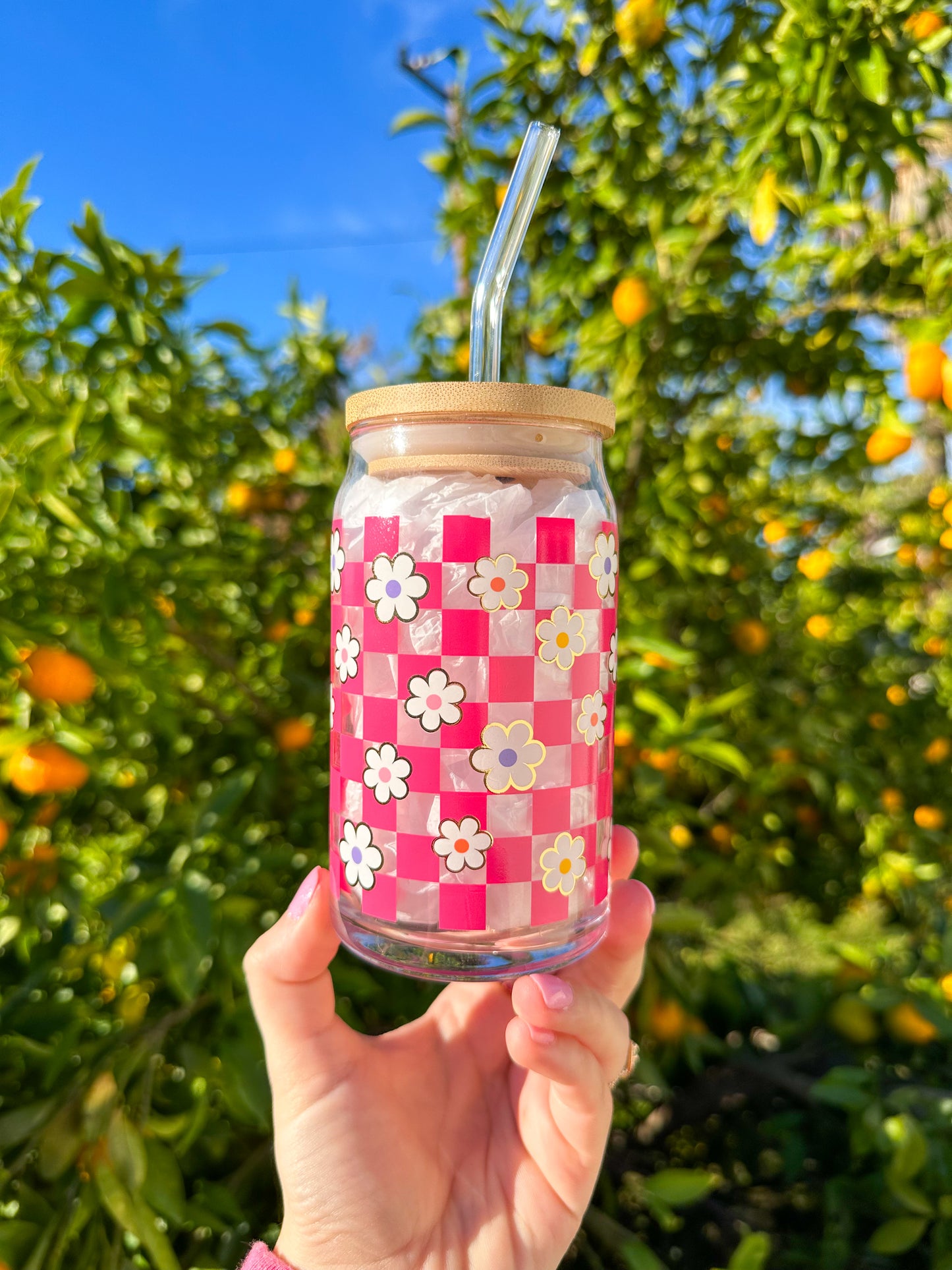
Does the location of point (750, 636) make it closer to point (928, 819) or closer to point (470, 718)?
point (928, 819)

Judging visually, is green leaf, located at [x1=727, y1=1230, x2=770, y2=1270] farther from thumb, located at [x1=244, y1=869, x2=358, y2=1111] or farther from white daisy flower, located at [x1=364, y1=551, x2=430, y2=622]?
white daisy flower, located at [x1=364, y1=551, x2=430, y2=622]

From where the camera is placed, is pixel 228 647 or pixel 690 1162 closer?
pixel 228 647

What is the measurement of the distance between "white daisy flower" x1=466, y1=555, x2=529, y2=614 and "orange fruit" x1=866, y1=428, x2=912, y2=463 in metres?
0.74

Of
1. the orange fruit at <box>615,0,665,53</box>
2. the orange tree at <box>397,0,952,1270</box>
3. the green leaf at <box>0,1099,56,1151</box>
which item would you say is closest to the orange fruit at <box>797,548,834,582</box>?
the orange tree at <box>397,0,952,1270</box>

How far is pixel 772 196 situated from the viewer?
785 mm

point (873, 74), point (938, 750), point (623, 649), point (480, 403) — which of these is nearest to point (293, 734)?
point (623, 649)

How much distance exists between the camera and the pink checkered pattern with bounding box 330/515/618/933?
478 mm

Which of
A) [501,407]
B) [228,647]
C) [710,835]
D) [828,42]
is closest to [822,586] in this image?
[710,835]

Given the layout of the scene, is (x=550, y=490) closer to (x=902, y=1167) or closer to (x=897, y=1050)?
(x=902, y=1167)

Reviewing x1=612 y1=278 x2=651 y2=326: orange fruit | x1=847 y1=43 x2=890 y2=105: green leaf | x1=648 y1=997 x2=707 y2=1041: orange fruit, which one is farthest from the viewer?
x1=648 y1=997 x2=707 y2=1041: orange fruit

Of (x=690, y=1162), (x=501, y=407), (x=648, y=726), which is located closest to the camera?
(x=501, y=407)

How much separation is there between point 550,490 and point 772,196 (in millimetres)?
491

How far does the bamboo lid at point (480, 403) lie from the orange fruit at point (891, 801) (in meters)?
1.11

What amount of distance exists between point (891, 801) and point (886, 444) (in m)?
0.64
